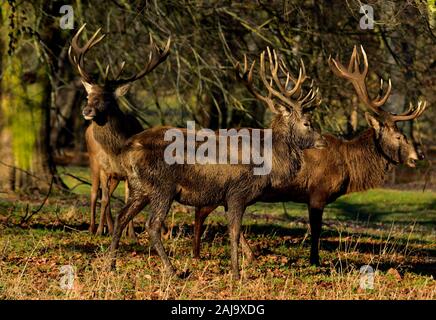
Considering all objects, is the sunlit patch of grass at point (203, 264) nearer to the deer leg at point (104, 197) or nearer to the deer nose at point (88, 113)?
the deer leg at point (104, 197)

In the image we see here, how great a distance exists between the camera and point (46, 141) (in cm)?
1738

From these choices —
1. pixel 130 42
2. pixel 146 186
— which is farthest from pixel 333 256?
pixel 130 42

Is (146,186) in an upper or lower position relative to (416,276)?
upper

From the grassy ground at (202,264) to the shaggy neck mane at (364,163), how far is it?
2.42 ft

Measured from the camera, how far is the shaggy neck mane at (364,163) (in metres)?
11.3

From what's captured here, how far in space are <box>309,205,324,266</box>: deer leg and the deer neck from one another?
255cm

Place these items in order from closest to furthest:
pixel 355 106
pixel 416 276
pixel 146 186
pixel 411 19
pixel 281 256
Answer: pixel 146 186 < pixel 416 276 < pixel 281 256 < pixel 411 19 < pixel 355 106

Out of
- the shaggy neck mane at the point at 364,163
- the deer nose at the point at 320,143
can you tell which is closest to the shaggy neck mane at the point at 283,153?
the deer nose at the point at 320,143

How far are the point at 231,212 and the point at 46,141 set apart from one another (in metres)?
9.01

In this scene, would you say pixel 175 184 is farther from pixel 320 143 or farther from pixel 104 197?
pixel 104 197

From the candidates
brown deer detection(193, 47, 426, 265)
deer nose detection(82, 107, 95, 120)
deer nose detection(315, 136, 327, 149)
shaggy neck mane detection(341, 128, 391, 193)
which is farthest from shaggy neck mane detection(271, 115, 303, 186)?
deer nose detection(82, 107, 95, 120)

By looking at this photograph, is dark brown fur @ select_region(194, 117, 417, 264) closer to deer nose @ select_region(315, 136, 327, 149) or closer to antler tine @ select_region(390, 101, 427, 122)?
antler tine @ select_region(390, 101, 427, 122)

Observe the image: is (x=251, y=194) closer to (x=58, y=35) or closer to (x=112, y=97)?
(x=112, y=97)

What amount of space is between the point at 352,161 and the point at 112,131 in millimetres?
3103
